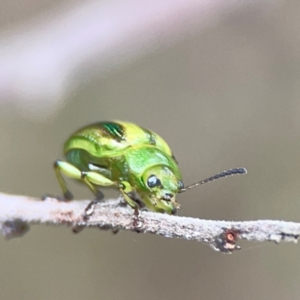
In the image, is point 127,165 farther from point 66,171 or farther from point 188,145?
point 188,145

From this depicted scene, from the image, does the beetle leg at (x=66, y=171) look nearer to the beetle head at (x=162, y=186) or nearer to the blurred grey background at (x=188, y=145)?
the beetle head at (x=162, y=186)

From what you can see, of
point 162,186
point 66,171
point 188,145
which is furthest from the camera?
point 188,145

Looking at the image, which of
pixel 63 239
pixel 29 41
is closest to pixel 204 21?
pixel 29 41

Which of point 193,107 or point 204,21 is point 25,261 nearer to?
point 193,107

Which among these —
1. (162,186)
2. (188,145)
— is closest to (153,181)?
(162,186)

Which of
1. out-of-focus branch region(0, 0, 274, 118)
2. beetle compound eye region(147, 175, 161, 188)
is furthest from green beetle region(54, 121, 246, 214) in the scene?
out-of-focus branch region(0, 0, 274, 118)

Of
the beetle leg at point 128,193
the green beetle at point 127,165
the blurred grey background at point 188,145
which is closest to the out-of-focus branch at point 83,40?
the blurred grey background at point 188,145
